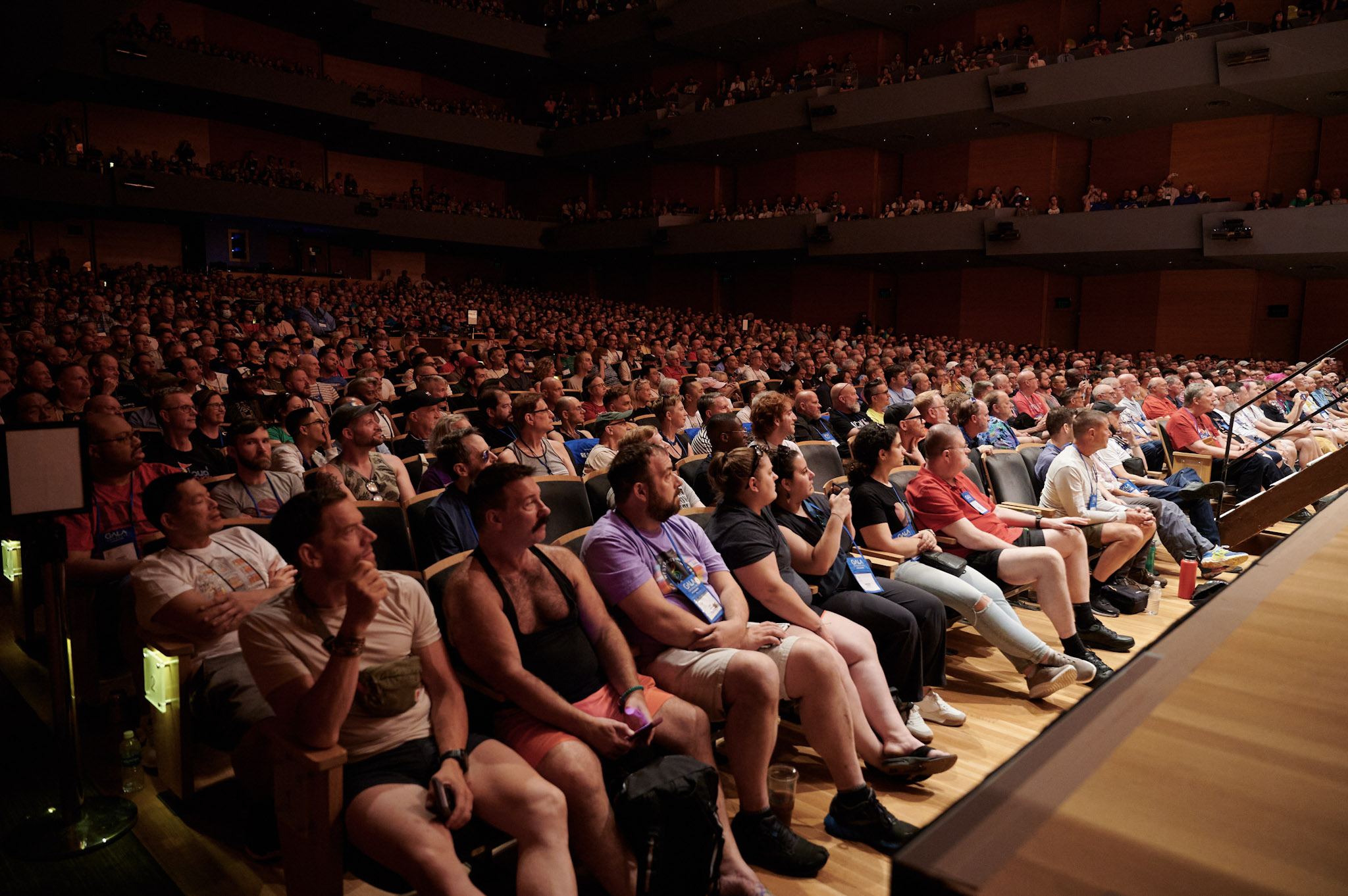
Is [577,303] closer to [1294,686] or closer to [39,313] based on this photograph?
[39,313]

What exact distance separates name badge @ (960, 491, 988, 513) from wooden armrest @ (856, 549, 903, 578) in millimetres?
608

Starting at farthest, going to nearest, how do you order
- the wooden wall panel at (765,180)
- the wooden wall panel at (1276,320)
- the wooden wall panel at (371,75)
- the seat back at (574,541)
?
the wooden wall panel at (371,75)
the wooden wall panel at (765,180)
the wooden wall panel at (1276,320)
the seat back at (574,541)

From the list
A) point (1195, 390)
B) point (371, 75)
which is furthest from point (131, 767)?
point (371, 75)

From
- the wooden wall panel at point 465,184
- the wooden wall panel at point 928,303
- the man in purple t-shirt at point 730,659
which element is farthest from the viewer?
the wooden wall panel at point 465,184

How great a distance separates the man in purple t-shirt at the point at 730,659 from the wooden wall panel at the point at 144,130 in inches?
813

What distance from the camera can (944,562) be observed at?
340 centimetres

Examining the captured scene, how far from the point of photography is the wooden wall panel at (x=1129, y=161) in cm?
1603

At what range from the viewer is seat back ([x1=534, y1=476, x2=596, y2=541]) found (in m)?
3.32

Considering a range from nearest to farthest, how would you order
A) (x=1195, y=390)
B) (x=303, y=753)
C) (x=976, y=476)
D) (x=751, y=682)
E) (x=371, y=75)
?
(x=303, y=753), (x=751, y=682), (x=976, y=476), (x=1195, y=390), (x=371, y=75)

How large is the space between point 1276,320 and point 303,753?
18.6 meters

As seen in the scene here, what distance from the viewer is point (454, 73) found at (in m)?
22.8

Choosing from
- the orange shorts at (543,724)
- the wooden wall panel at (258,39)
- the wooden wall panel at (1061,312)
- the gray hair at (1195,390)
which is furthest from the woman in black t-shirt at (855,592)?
the wooden wall panel at (258,39)

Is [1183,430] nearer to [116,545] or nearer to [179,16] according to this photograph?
[116,545]

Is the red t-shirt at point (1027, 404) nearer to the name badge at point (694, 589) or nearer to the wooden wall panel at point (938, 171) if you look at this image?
the name badge at point (694, 589)
